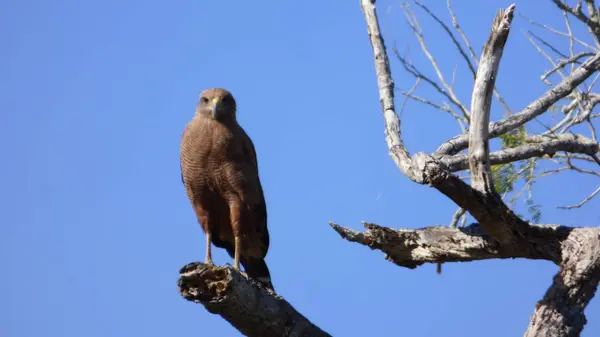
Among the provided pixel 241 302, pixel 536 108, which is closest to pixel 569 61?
pixel 536 108

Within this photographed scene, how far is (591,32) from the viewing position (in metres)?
6.30

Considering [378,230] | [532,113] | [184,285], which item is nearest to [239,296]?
[184,285]

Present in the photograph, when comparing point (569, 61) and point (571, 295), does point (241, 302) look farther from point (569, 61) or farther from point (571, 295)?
point (569, 61)

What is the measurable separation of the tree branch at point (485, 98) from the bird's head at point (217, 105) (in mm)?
2633

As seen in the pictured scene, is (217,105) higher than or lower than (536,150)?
higher

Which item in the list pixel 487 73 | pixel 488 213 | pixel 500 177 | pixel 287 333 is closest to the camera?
pixel 487 73

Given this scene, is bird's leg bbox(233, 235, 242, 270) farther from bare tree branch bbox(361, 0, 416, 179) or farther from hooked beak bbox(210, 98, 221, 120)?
bare tree branch bbox(361, 0, 416, 179)

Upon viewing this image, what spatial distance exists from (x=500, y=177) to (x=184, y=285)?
253 centimetres

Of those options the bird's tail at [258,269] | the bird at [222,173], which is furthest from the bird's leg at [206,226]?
the bird's tail at [258,269]

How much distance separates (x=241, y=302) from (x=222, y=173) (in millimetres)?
1693

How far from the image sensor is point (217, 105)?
5.90 metres

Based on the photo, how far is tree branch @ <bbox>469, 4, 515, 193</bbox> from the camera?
3355 millimetres

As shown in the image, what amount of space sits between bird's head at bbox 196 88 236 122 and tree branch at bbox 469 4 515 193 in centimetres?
263

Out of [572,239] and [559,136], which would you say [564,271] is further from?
[559,136]
